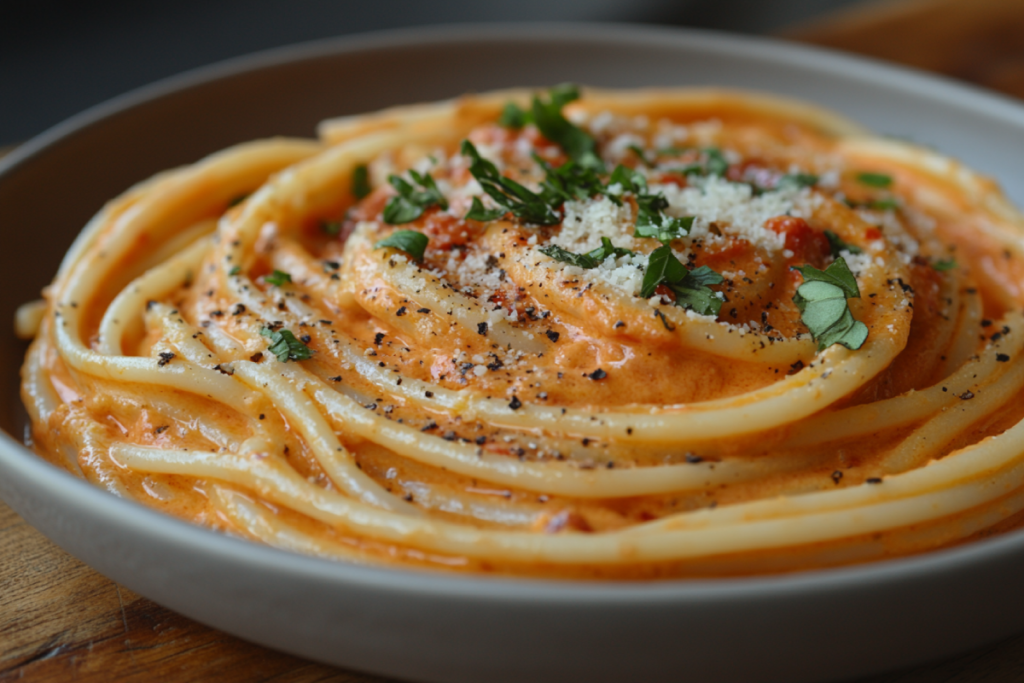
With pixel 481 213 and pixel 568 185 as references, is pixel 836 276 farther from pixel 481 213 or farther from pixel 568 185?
pixel 481 213

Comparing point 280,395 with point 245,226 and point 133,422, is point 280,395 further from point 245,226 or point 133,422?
point 245,226

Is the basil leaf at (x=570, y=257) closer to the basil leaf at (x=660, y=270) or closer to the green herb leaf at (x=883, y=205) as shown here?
the basil leaf at (x=660, y=270)

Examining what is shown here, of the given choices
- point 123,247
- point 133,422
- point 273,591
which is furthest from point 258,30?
point 273,591

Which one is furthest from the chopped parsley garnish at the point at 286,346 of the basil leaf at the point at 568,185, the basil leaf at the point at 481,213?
the basil leaf at the point at 568,185

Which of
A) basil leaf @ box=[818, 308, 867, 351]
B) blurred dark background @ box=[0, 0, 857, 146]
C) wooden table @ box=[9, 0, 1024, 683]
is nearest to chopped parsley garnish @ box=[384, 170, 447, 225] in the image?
basil leaf @ box=[818, 308, 867, 351]

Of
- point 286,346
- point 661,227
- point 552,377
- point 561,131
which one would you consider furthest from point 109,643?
point 561,131

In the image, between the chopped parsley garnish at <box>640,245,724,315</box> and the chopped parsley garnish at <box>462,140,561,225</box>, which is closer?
the chopped parsley garnish at <box>640,245,724,315</box>

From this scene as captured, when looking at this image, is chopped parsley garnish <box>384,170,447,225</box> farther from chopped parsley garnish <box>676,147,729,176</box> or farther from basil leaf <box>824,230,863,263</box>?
basil leaf <box>824,230,863,263</box>
